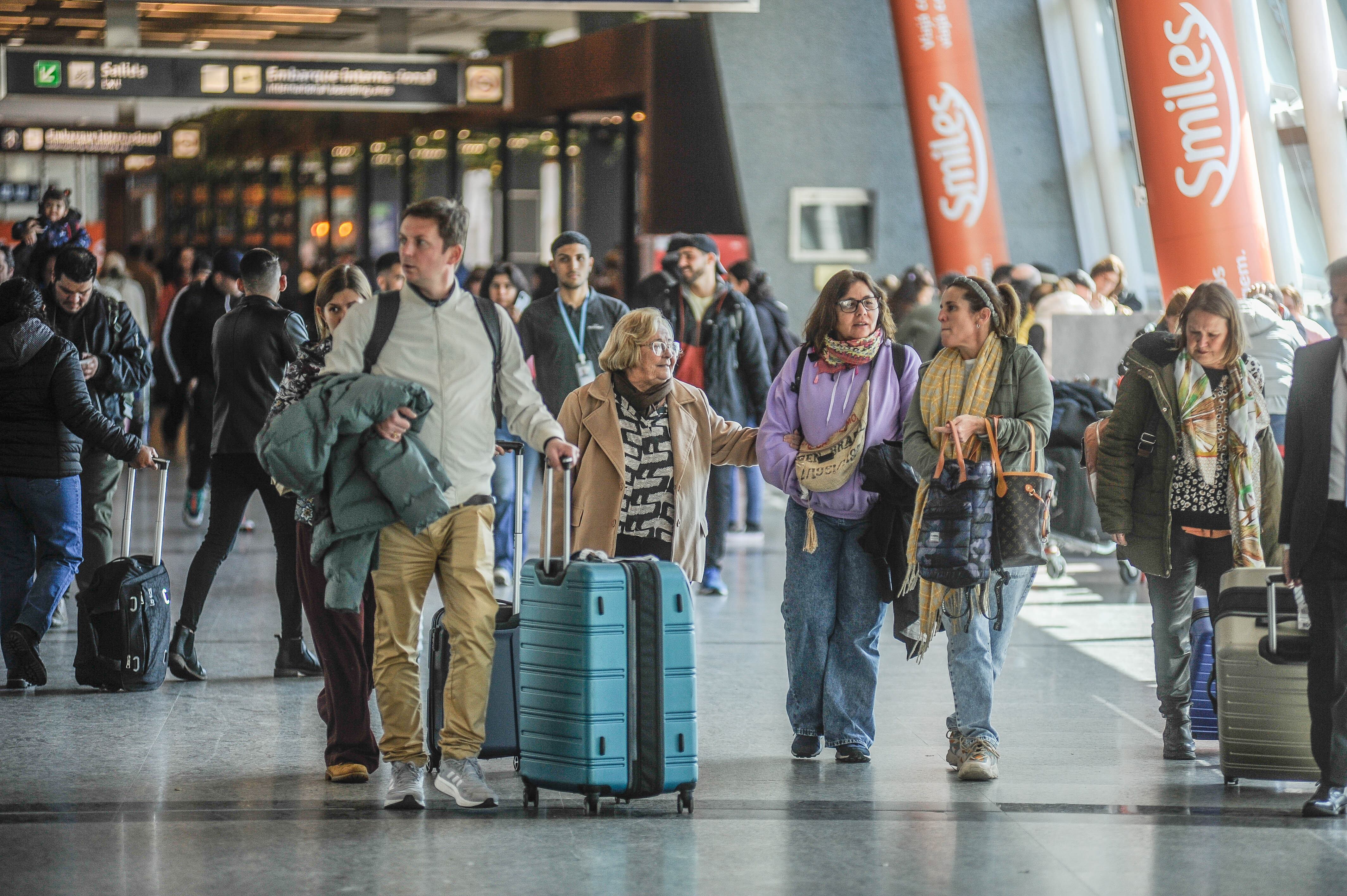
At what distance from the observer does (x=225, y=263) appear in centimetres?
1148

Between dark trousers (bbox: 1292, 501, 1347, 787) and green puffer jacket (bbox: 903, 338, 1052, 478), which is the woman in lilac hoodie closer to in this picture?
green puffer jacket (bbox: 903, 338, 1052, 478)

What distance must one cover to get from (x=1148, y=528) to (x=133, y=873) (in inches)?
142

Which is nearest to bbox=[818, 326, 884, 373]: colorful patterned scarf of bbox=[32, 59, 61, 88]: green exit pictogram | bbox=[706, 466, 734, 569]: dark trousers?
bbox=[706, 466, 734, 569]: dark trousers

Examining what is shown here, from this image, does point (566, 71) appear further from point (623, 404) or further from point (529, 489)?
point (623, 404)

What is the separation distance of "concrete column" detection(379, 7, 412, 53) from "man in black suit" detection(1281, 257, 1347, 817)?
16.1 metres

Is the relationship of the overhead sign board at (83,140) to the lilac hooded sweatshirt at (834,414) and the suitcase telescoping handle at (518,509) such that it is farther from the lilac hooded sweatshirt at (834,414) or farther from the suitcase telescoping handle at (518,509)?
the lilac hooded sweatshirt at (834,414)

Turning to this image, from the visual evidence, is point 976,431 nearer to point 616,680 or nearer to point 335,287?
point 616,680

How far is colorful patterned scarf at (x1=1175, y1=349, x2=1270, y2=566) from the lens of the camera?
5918 mm

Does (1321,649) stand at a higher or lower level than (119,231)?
lower

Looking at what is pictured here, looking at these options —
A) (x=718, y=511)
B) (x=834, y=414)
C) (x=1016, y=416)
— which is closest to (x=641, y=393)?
(x=834, y=414)

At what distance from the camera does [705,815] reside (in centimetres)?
521

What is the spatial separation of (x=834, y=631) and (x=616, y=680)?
4.37 ft

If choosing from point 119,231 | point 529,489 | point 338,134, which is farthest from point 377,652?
point 119,231

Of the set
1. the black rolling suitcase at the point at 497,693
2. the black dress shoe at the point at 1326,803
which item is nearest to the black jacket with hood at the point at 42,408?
the black rolling suitcase at the point at 497,693
